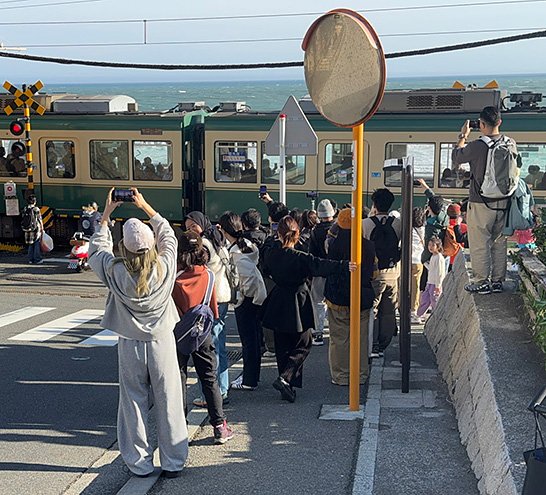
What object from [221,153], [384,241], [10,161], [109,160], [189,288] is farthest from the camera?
[10,161]

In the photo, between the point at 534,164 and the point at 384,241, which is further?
the point at 534,164

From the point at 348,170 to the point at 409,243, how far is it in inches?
365

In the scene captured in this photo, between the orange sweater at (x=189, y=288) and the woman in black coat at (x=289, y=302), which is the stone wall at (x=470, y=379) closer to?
the woman in black coat at (x=289, y=302)

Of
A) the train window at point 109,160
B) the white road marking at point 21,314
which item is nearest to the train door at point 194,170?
the train window at point 109,160

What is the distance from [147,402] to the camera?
6.02 metres

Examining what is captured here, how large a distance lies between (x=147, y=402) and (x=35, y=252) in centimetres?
1197

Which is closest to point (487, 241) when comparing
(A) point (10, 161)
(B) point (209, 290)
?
(B) point (209, 290)

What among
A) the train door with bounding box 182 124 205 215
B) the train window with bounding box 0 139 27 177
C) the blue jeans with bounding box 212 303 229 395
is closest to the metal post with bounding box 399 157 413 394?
the blue jeans with bounding box 212 303 229 395

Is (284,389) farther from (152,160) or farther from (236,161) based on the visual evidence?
(152,160)

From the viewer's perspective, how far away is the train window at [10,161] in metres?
19.1

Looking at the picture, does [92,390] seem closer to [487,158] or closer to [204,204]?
[487,158]

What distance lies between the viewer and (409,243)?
7.72 m

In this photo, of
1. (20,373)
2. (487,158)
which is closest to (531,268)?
(487,158)

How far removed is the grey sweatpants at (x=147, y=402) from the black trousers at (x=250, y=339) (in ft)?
6.80
